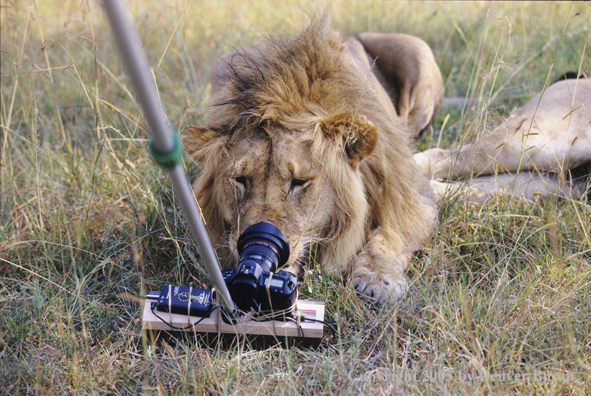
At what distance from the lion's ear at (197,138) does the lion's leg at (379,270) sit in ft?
3.27

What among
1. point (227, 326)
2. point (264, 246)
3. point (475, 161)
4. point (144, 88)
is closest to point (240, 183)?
point (264, 246)

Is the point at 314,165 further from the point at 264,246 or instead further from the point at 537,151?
the point at 537,151

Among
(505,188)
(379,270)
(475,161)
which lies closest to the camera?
(379,270)

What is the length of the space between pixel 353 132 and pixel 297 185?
367mm

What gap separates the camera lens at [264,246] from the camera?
2.13m

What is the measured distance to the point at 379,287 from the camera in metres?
2.59

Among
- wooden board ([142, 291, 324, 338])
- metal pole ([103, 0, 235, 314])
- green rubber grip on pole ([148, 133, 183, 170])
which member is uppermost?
Result: metal pole ([103, 0, 235, 314])

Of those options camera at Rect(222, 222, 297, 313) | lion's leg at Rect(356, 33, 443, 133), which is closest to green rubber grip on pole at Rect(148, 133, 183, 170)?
camera at Rect(222, 222, 297, 313)

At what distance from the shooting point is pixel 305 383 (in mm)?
2055

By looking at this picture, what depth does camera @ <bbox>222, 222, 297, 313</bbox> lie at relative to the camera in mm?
2062

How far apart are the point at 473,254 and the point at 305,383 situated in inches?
56.6

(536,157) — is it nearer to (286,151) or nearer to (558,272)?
(558,272)

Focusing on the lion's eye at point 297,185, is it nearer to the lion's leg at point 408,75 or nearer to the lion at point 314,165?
the lion at point 314,165

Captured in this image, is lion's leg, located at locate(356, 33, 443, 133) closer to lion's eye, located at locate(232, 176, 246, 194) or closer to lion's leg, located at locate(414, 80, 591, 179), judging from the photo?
lion's leg, located at locate(414, 80, 591, 179)
